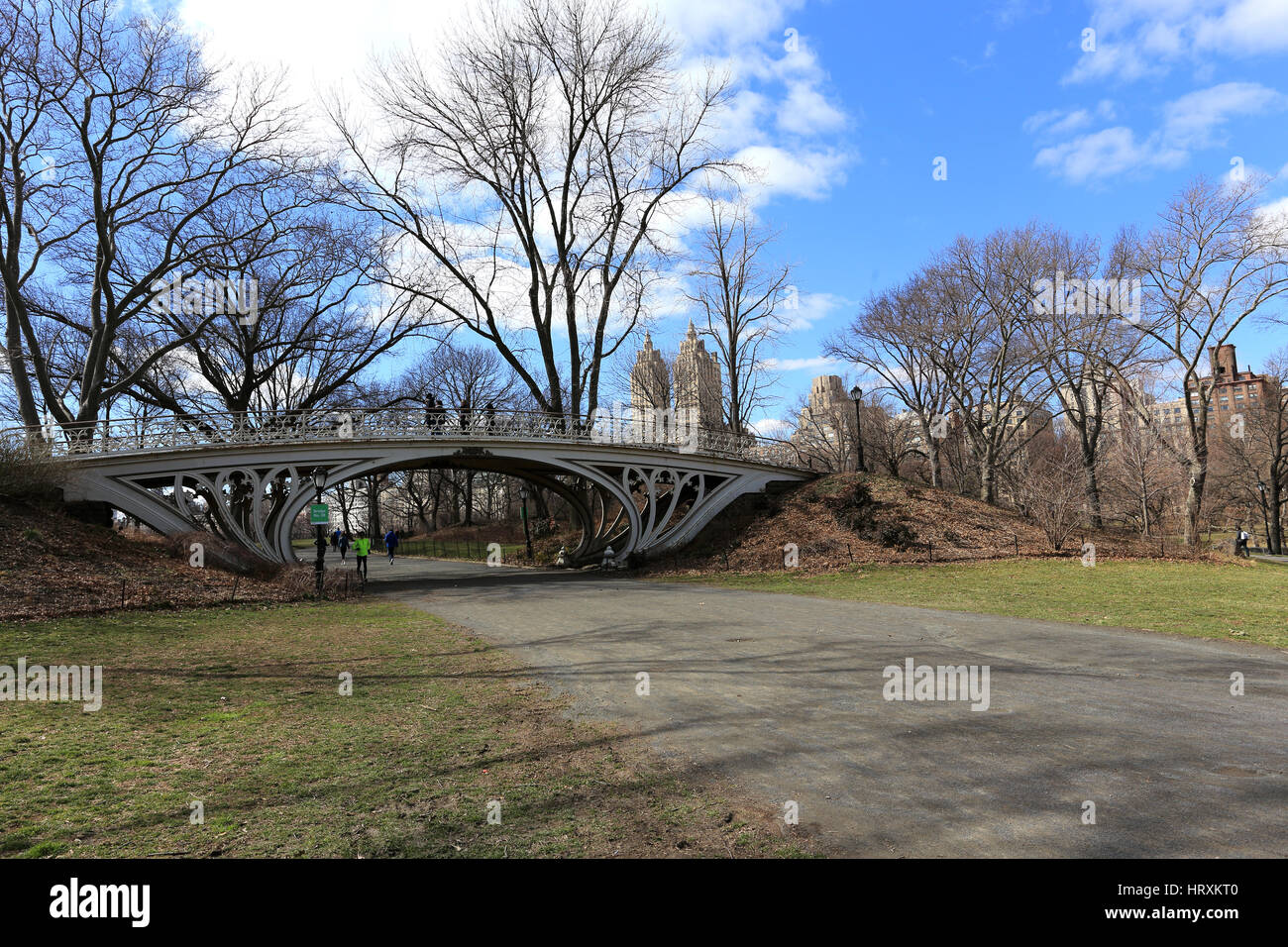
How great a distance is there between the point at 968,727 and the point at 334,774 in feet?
16.9

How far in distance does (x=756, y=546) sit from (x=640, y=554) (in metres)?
4.86

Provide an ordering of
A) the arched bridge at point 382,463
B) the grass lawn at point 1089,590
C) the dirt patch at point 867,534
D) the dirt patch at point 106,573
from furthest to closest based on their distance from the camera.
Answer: the dirt patch at point 867,534 < the arched bridge at point 382,463 < the dirt patch at point 106,573 < the grass lawn at point 1089,590

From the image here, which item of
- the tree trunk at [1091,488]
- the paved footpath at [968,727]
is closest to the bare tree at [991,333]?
the tree trunk at [1091,488]

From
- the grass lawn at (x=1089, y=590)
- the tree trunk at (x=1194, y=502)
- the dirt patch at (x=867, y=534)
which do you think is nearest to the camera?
the grass lawn at (x=1089, y=590)

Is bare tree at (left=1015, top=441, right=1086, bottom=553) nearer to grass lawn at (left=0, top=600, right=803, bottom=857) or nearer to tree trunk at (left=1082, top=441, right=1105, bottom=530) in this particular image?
tree trunk at (left=1082, top=441, right=1105, bottom=530)

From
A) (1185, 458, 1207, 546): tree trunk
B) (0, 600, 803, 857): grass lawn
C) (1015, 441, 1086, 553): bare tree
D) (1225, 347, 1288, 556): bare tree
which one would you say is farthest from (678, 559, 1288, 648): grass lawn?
(1225, 347, 1288, 556): bare tree

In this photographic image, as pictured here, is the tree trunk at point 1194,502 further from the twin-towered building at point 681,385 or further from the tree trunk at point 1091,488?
the twin-towered building at point 681,385

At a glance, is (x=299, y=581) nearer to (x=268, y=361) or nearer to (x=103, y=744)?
(x=103, y=744)

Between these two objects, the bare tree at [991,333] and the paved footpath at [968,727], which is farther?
the bare tree at [991,333]

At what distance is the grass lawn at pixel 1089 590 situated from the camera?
12.0 metres

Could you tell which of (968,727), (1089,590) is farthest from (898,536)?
(968,727)

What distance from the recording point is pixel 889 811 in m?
4.34

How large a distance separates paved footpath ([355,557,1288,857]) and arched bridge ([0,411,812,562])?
14.5m

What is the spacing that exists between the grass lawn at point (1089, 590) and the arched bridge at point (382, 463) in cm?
749
